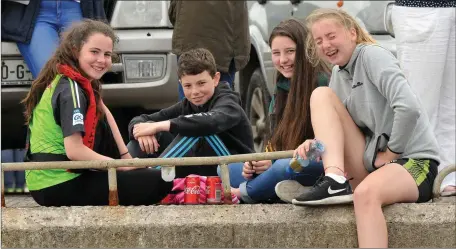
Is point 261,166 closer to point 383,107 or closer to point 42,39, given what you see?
point 383,107

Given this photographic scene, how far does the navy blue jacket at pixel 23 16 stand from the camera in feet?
22.8

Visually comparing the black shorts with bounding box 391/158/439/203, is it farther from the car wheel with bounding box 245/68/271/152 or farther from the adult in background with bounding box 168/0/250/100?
the car wheel with bounding box 245/68/271/152

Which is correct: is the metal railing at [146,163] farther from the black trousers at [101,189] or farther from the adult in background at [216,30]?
the adult in background at [216,30]

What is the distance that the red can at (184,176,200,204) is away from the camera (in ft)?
18.1

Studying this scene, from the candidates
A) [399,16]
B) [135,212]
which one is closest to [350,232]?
[135,212]

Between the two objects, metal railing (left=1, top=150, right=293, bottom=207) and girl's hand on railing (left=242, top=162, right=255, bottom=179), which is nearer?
metal railing (left=1, top=150, right=293, bottom=207)

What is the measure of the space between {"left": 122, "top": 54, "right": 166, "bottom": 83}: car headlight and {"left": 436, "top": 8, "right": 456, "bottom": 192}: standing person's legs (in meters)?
1.87

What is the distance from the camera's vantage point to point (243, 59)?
7449mm

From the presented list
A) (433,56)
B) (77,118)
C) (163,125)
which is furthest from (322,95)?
(433,56)

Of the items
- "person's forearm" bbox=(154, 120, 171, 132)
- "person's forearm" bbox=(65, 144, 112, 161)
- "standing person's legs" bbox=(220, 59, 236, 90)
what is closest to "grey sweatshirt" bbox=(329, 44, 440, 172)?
"person's forearm" bbox=(154, 120, 171, 132)

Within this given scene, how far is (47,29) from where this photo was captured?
6965mm

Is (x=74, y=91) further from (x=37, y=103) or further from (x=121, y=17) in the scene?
(x=121, y=17)

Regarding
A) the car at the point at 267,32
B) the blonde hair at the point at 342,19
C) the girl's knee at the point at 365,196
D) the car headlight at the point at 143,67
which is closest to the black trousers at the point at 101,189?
the blonde hair at the point at 342,19

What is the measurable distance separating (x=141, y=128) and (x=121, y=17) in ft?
7.16
